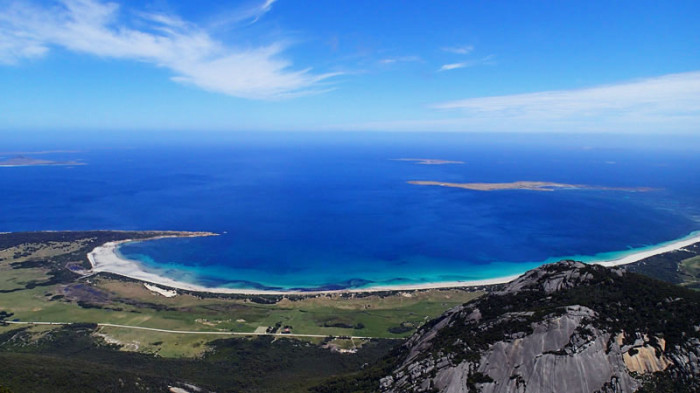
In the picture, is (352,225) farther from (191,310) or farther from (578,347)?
(578,347)

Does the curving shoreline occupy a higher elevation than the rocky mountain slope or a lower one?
lower

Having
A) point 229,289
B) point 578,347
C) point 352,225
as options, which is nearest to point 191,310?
point 229,289

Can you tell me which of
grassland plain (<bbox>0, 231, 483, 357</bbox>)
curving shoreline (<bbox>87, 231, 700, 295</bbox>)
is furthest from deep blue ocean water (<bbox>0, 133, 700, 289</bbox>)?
grassland plain (<bbox>0, 231, 483, 357</bbox>)

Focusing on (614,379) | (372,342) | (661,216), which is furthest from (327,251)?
(661,216)

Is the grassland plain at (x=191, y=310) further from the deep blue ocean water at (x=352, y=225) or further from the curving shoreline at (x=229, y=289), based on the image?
the deep blue ocean water at (x=352, y=225)

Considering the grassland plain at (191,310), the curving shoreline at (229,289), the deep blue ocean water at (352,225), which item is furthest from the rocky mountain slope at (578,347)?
the deep blue ocean water at (352,225)

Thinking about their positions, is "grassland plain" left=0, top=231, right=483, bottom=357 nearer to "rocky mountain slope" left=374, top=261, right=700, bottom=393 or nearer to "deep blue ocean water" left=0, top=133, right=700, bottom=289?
"deep blue ocean water" left=0, top=133, right=700, bottom=289

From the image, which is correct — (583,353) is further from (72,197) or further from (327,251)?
(72,197)
